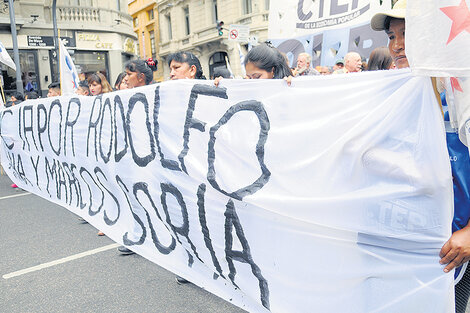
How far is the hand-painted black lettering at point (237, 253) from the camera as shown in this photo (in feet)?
7.02

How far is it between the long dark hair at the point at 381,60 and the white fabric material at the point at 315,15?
6.65 feet

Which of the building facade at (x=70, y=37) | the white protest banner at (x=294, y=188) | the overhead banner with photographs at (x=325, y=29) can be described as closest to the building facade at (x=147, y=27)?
the building facade at (x=70, y=37)

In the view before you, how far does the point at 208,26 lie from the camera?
23.9 metres

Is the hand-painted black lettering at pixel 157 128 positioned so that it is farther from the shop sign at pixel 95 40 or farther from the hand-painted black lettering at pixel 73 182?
the shop sign at pixel 95 40

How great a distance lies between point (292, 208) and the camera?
1.89 metres

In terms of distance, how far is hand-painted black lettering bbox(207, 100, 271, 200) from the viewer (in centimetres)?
205

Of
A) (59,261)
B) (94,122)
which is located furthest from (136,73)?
(59,261)

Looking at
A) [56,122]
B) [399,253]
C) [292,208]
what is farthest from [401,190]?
[56,122]

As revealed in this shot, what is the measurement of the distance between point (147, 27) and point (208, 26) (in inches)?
478

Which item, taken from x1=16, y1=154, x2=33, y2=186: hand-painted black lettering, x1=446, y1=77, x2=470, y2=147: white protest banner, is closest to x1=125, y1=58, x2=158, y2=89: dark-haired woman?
x1=16, y1=154, x2=33, y2=186: hand-painted black lettering

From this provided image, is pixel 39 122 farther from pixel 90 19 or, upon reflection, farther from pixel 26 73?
pixel 90 19

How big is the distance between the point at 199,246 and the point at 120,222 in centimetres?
125

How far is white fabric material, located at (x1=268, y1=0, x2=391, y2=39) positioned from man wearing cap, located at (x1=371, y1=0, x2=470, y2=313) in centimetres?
391

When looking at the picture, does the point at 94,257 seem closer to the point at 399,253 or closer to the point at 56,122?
the point at 56,122
